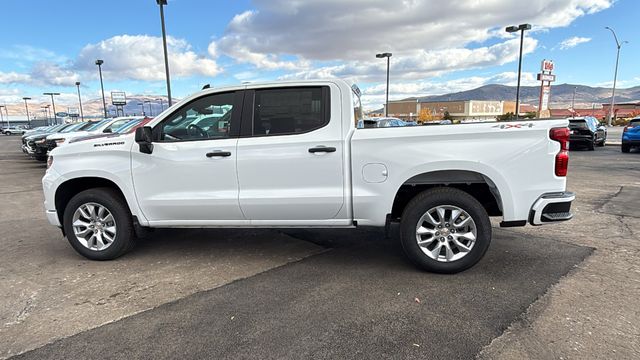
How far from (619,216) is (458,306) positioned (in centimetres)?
459

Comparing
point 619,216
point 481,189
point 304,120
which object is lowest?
point 619,216

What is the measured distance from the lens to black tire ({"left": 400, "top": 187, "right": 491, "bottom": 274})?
4.04 metres

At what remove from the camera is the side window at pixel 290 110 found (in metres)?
4.27

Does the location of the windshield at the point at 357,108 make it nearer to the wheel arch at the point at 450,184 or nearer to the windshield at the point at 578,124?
the wheel arch at the point at 450,184

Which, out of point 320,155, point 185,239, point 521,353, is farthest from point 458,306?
point 185,239

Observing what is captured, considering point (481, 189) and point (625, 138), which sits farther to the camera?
point (625, 138)

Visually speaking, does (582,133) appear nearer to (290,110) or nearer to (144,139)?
(290,110)

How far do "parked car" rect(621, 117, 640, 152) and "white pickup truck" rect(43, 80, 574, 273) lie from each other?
16.8 meters

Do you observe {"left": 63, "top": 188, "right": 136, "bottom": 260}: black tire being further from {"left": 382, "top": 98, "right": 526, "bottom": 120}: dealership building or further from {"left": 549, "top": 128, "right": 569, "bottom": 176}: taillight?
{"left": 382, "top": 98, "right": 526, "bottom": 120}: dealership building

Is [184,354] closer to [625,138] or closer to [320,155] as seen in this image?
[320,155]

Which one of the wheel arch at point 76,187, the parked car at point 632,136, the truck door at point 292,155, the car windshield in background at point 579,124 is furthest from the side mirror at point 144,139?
the car windshield in background at point 579,124

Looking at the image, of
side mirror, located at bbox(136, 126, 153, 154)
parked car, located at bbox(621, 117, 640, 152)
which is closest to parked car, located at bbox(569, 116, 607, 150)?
parked car, located at bbox(621, 117, 640, 152)

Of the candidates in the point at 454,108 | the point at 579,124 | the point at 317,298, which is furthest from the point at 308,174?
the point at 454,108

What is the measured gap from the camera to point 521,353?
2.82 m
